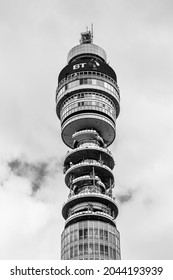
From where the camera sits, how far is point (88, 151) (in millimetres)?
152375

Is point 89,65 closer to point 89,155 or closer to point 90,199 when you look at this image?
point 89,155

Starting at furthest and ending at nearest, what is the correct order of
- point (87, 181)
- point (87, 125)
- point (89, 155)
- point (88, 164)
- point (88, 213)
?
point (87, 125)
point (89, 155)
point (87, 181)
point (88, 164)
point (88, 213)

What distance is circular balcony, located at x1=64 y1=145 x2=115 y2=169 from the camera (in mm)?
151875

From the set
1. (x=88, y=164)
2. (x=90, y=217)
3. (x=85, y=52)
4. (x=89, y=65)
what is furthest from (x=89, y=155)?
(x=85, y=52)

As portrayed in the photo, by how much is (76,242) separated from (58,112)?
47181mm

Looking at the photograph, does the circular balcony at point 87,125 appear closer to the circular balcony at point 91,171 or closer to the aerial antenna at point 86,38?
the circular balcony at point 91,171

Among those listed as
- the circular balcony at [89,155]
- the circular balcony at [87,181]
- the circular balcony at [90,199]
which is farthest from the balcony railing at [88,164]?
the circular balcony at [90,199]

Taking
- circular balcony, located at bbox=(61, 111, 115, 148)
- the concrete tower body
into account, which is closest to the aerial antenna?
the concrete tower body

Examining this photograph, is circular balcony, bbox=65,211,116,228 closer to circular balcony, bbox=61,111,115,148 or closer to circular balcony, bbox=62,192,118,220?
circular balcony, bbox=62,192,118,220

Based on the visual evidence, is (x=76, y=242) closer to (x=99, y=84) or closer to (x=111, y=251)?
(x=111, y=251)

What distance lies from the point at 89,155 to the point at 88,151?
97.1 inches

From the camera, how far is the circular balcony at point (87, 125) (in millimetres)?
156375

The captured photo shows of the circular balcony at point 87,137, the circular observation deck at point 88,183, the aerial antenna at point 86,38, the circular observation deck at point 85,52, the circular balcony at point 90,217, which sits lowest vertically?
the circular balcony at point 90,217

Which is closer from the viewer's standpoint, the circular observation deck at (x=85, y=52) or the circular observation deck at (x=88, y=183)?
the circular observation deck at (x=88, y=183)
